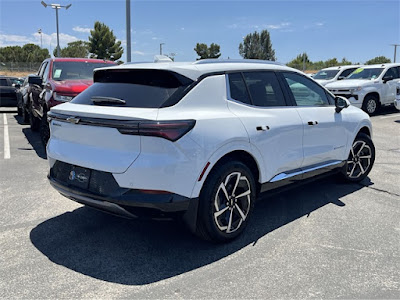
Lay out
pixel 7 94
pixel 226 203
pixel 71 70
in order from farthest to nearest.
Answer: pixel 7 94
pixel 71 70
pixel 226 203

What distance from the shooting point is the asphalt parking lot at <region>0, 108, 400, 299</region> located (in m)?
2.87

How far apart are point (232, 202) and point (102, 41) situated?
2461 inches

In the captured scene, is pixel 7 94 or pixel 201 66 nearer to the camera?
pixel 201 66

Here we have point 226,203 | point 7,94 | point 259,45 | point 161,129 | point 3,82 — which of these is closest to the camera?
point 161,129

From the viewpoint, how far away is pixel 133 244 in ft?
11.8

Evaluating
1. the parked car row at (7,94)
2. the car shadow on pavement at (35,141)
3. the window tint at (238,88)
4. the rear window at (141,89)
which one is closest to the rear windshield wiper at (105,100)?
the rear window at (141,89)

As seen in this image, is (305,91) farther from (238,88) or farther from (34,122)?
(34,122)

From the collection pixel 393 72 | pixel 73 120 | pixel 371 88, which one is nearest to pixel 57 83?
pixel 73 120

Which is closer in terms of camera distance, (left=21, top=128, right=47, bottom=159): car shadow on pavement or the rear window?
the rear window

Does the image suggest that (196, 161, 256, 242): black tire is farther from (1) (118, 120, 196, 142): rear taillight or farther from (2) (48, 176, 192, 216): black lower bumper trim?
(1) (118, 120, 196, 142): rear taillight

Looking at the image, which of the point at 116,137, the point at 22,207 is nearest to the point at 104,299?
the point at 116,137

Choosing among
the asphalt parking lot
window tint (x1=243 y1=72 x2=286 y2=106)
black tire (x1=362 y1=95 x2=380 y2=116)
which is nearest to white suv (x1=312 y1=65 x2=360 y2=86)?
black tire (x1=362 y1=95 x2=380 y2=116)

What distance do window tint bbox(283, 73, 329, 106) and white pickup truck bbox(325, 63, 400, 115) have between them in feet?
30.5

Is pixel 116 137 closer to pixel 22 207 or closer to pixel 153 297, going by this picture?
pixel 153 297
